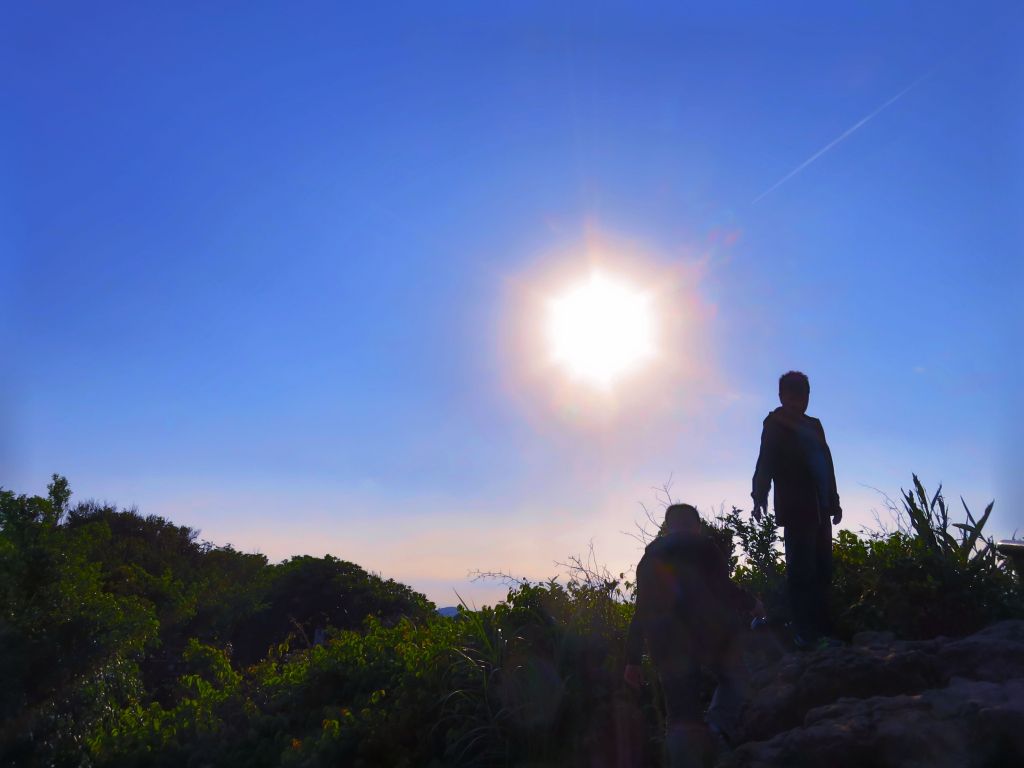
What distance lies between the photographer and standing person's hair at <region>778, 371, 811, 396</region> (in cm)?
675

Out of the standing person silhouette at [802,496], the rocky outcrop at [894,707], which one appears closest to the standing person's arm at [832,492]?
the standing person silhouette at [802,496]

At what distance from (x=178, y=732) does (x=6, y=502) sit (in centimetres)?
403

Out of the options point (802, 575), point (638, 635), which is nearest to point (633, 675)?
point (638, 635)

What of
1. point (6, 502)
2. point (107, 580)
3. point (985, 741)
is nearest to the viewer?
point (985, 741)

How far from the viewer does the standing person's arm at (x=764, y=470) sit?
6.80 m

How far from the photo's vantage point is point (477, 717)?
21.2ft

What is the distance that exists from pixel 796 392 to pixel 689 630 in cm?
245

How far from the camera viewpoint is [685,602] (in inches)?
211

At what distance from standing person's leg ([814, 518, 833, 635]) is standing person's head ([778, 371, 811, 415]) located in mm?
982

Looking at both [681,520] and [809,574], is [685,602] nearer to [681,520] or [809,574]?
[681,520]

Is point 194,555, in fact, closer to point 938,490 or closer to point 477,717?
point 477,717

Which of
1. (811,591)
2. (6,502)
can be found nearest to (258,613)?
(6,502)

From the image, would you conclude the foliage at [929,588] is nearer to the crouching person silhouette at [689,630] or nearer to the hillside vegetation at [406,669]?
the hillside vegetation at [406,669]

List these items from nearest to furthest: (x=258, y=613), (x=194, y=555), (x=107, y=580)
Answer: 1. (x=107, y=580)
2. (x=258, y=613)
3. (x=194, y=555)
